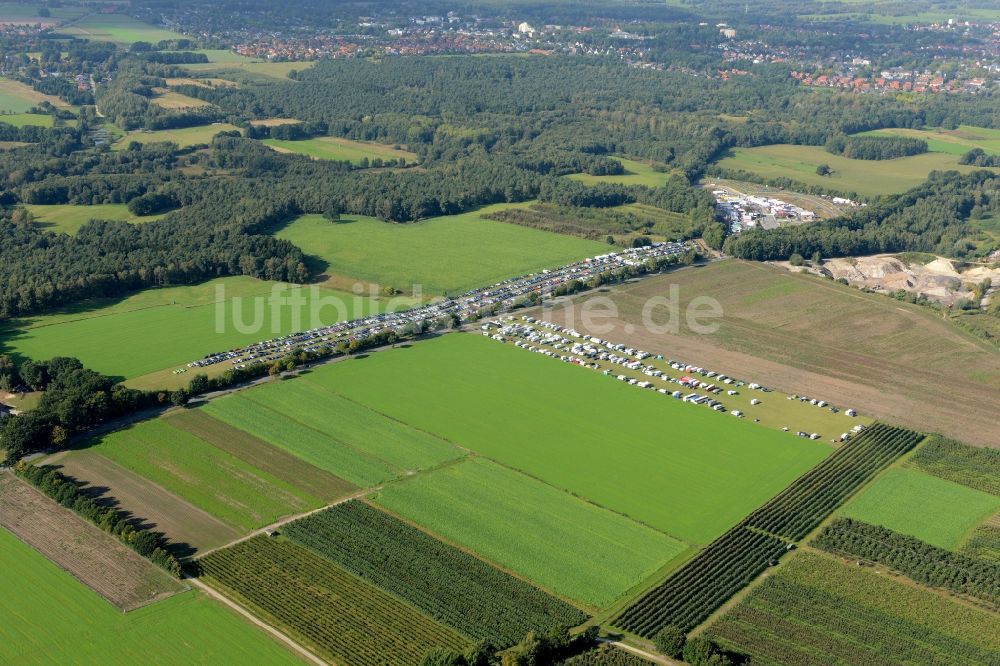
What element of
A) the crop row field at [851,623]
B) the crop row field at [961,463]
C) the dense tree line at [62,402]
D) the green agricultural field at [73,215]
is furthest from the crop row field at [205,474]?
the green agricultural field at [73,215]

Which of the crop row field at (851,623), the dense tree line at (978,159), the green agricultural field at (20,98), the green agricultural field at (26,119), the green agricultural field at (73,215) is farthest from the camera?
the green agricultural field at (20,98)

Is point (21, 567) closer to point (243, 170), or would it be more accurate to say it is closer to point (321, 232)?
point (321, 232)

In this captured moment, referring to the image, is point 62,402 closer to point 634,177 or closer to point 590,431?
point 590,431

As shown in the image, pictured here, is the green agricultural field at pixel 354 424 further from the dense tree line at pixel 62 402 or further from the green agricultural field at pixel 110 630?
the green agricultural field at pixel 110 630

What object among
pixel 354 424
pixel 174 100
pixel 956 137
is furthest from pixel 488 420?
pixel 956 137

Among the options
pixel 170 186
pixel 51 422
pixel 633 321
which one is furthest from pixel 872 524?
pixel 170 186

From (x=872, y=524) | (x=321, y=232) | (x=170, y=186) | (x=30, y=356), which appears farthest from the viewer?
(x=170, y=186)

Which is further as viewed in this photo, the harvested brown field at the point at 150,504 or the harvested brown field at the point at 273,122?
the harvested brown field at the point at 273,122
